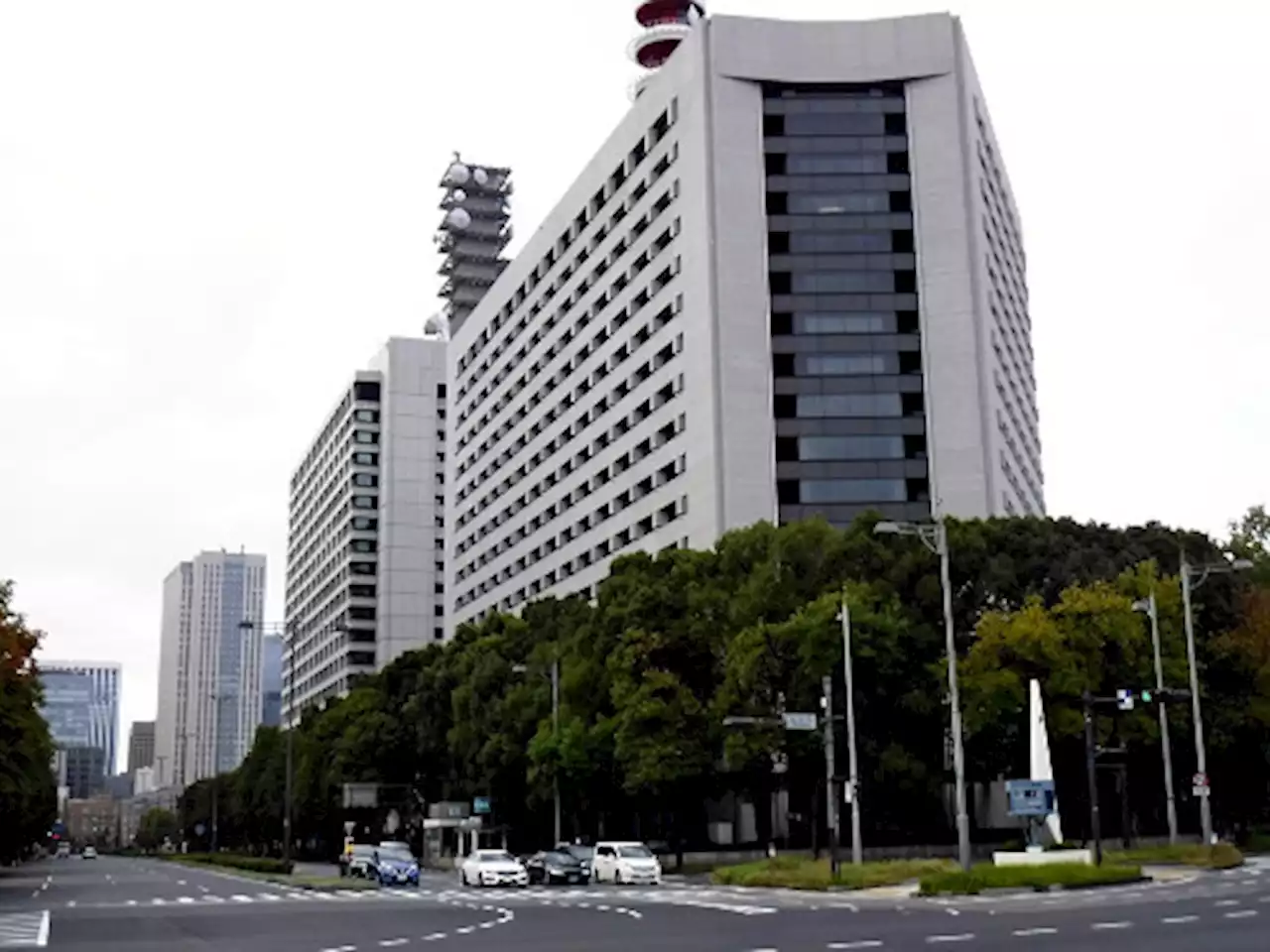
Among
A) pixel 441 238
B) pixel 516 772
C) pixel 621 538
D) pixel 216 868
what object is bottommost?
pixel 216 868

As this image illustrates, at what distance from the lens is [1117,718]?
57.1 meters

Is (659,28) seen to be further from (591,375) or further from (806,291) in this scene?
(806,291)

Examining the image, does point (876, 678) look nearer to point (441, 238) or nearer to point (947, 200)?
point (947, 200)

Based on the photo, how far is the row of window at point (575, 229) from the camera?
100 m

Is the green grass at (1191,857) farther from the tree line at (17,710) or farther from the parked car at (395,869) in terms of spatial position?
the tree line at (17,710)

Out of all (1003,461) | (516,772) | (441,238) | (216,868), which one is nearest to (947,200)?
(1003,461)

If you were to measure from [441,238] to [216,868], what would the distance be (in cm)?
10623

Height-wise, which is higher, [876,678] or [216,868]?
[876,678]

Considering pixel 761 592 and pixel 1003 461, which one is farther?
pixel 1003 461

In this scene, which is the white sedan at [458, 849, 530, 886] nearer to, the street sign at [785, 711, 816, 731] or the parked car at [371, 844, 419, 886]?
the parked car at [371, 844, 419, 886]

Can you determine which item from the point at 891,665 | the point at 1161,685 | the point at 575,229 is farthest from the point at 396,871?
the point at 575,229

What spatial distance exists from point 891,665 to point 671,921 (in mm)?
29276

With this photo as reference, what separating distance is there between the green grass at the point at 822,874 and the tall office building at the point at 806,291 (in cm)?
3874

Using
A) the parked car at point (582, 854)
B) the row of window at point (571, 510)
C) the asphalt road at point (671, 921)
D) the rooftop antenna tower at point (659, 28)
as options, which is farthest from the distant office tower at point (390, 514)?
the asphalt road at point (671, 921)
